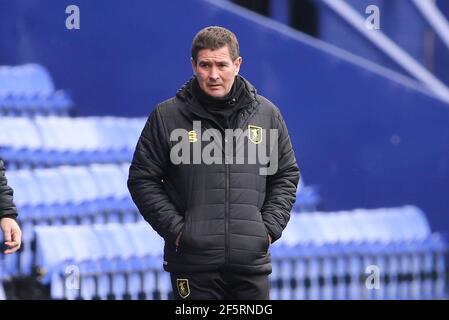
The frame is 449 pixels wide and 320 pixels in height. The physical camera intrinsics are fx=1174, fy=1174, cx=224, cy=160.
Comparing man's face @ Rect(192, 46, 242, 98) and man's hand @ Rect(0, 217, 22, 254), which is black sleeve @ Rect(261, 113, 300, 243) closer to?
man's face @ Rect(192, 46, 242, 98)

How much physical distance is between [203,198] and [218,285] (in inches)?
11.3

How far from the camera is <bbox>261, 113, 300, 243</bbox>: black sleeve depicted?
12.7 ft

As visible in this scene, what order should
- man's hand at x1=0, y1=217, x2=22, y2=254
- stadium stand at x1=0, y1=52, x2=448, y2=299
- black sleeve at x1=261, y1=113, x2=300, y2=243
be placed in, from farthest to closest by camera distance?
stadium stand at x1=0, y1=52, x2=448, y2=299 → black sleeve at x1=261, y1=113, x2=300, y2=243 → man's hand at x1=0, y1=217, x2=22, y2=254

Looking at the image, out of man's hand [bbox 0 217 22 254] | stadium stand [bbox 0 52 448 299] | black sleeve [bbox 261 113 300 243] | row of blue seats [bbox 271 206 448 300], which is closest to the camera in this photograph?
man's hand [bbox 0 217 22 254]

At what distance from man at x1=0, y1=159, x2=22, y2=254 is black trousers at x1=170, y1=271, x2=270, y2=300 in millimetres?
526

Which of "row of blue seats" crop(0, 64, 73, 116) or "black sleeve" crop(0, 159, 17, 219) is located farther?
"row of blue seats" crop(0, 64, 73, 116)

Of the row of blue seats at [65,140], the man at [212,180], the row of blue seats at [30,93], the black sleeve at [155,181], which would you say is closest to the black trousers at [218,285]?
the man at [212,180]

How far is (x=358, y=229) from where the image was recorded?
577 cm

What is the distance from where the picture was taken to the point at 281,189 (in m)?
3.90

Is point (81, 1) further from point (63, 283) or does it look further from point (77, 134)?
point (63, 283)

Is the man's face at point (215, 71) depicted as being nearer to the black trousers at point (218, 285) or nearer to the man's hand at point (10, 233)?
the black trousers at point (218, 285)

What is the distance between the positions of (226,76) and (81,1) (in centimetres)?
186

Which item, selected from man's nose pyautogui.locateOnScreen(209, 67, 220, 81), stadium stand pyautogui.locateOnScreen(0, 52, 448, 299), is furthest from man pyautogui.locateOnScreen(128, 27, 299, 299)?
stadium stand pyautogui.locateOnScreen(0, 52, 448, 299)

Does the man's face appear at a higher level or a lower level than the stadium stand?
higher
